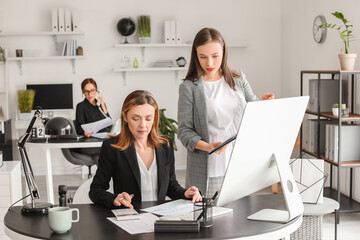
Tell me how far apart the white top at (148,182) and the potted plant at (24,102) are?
4.42m

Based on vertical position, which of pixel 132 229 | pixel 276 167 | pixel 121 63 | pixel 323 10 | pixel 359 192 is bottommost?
pixel 359 192

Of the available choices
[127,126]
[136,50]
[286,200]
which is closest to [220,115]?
[127,126]

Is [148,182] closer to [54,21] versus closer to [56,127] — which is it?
[56,127]

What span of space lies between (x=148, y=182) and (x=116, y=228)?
53cm

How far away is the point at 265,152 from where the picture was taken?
1.80 metres

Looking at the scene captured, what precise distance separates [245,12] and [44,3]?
8.44 ft

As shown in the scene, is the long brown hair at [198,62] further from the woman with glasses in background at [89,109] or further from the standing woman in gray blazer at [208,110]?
the woman with glasses in background at [89,109]

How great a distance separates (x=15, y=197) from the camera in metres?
3.70

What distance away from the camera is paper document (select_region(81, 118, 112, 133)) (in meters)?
4.72

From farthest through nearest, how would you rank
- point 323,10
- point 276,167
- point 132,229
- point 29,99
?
point 29,99 → point 323,10 → point 276,167 → point 132,229

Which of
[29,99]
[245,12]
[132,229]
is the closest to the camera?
[132,229]

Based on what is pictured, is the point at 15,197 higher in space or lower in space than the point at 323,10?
lower

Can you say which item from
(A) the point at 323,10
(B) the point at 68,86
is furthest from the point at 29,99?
(A) the point at 323,10

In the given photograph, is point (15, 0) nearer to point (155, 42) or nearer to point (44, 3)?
point (44, 3)
